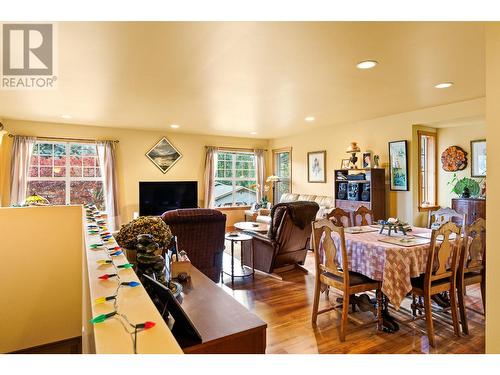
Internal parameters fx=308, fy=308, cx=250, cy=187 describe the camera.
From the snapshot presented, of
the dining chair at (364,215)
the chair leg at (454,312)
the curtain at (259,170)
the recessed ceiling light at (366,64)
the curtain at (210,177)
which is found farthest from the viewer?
the curtain at (259,170)

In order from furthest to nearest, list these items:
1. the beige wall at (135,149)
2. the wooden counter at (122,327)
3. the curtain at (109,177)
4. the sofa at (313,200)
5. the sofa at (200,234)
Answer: the curtain at (109,177), the sofa at (313,200), the beige wall at (135,149), the sofa at (200,234), the wooden counter at (122,327)

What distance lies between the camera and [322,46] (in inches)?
94.0

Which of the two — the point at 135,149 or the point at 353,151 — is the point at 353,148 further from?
the point at 135,149

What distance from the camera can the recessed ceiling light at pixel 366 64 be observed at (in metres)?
2.70

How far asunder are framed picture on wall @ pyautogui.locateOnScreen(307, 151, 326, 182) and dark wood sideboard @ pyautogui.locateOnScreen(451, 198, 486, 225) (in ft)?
7.87

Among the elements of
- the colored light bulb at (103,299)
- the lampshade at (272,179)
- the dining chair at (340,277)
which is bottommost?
the dining chair at (340,277)

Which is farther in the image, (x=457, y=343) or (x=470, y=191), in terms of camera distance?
(x=470, y=191)

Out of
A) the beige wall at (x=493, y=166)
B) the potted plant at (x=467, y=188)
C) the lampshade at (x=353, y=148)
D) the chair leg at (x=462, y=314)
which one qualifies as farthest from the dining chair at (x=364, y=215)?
the beige wall at (x=493, y=166)

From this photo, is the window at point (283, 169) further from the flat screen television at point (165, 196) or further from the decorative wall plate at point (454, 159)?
the decorative wall plate at point (454, 159)

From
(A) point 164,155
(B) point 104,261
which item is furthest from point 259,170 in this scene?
(B) point 104,261

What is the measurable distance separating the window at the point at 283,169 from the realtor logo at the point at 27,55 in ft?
17.3
